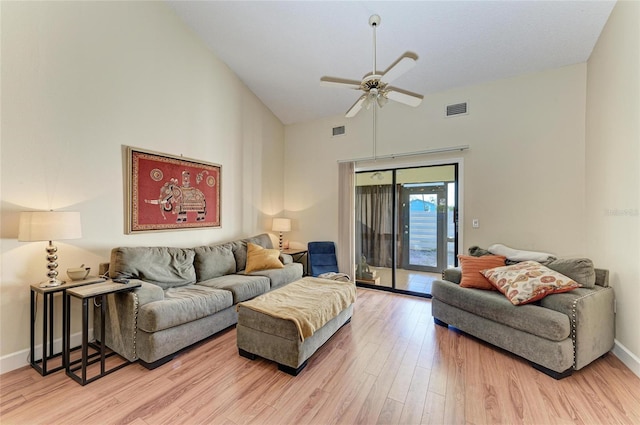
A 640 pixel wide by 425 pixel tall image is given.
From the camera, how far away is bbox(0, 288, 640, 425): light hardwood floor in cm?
169

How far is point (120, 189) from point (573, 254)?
5.22 m

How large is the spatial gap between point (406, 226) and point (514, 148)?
1.77m

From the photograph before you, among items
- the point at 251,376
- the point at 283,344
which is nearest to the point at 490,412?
the point at 283,344

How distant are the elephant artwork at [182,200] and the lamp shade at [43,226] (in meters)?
1.00

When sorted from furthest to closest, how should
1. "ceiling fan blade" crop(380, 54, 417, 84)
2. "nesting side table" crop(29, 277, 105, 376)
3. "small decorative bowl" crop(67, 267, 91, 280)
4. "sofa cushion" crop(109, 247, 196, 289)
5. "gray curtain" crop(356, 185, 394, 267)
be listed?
"gray curtain" crop(356, 185, 394, 267)
"sofa cushion" crop(109, 247, 196, 289)
"small decorative bowl" crop(67, 267, 91, 280)
"nesting side table" crop(29, 277, 105, 376)
"ceiling fan blade" crop(380, 54, 417, 84)

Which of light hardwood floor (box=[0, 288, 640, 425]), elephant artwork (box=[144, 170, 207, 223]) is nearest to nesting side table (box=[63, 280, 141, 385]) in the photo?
light hardwood floor (box=[0, 288, 640, 425])

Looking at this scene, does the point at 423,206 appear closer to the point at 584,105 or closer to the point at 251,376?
the point at 584,105

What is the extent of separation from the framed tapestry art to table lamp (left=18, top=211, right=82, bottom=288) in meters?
0.75

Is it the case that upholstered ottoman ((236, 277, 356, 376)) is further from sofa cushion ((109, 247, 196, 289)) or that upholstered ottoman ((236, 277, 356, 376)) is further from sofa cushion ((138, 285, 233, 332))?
sofa cushion ((109, 247, 196, 289))

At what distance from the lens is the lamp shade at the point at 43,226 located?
6.63 ft

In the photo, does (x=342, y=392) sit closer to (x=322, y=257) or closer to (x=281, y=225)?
(x=322, y=257)

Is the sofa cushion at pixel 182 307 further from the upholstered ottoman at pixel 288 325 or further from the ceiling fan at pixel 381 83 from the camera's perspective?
the ceiling fan at pixel 381 83

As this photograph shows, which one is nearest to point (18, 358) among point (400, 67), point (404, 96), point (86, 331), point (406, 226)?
point (86, 331)

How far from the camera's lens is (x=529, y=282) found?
7.79 feet
